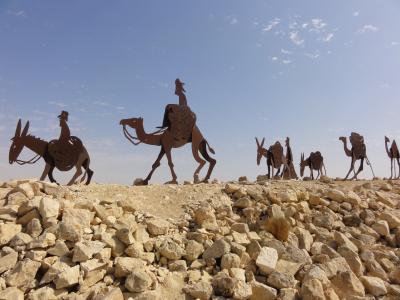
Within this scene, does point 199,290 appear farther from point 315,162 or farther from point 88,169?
point 315,162

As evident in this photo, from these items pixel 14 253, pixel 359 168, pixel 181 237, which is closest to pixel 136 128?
pixel 181 237

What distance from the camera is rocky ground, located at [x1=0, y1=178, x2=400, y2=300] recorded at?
168 inches

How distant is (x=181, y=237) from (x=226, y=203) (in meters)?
1.77

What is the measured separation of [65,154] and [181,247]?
489 centimetres

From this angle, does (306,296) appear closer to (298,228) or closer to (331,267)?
(331,267)

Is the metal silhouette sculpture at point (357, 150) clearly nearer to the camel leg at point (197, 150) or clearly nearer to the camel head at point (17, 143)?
the camel leg at point (197, 150)

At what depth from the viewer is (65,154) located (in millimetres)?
8602

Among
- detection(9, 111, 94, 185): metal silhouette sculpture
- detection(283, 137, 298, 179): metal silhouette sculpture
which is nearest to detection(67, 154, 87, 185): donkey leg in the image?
detection(9, 111, 94, 185): metal silhouette sculpture

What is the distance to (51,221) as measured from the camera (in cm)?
480

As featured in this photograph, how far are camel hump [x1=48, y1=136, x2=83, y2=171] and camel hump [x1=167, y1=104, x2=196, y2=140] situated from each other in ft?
8.05

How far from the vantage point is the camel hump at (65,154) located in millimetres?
8547

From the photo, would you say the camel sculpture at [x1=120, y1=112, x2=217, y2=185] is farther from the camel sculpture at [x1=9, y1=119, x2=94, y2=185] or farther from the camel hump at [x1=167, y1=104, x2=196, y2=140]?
the camel sculpture at [x1=9, y1=119, x2=94, y2=185]

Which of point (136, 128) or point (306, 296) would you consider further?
point (136, 128)

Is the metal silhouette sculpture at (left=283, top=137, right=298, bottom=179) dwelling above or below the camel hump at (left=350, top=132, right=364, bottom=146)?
below
